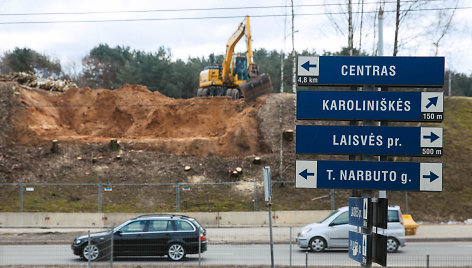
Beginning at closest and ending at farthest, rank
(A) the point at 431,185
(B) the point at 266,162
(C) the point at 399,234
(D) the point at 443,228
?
(A) the point at 431,185 → (C) the point at 399,234 → (D) the point at 443,228 → (B) the point at 266,162

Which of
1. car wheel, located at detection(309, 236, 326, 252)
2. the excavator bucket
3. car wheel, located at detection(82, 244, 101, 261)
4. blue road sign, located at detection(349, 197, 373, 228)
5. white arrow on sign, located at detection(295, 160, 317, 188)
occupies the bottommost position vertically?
car wheel, located at detection(309, 236, 326, 252)

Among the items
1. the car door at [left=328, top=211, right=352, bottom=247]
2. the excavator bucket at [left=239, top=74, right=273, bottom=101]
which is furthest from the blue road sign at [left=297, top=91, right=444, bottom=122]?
the excavator bucket at [left=239, top=74, right=273, bottom=101]

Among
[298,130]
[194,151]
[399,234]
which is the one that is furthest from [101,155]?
[298,130]

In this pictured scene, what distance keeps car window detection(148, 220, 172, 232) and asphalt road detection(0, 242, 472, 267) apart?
3.16 feet

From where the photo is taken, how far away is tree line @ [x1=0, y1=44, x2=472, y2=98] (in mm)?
73000

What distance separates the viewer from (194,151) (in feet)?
126

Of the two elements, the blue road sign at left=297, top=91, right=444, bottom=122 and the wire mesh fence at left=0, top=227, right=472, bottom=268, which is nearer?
the blue road sign at left=297, top=91, right=444, bottom=122

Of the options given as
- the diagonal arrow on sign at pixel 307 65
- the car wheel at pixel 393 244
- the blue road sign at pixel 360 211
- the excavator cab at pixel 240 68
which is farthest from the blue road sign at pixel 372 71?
the excavator cab at pixel 240 68

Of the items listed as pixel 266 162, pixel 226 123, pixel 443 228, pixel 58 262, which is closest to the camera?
pixel 58 262

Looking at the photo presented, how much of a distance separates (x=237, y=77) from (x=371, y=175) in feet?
129

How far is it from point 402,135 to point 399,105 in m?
Answer: 0.47

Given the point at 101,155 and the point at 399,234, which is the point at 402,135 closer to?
the point at 399,234

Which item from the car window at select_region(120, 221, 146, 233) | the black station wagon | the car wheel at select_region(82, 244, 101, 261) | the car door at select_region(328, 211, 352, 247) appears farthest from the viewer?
the car door at select_region(328, 211, 352, 247)

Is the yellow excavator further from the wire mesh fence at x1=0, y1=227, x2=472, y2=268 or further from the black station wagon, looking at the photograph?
the black station wagon
